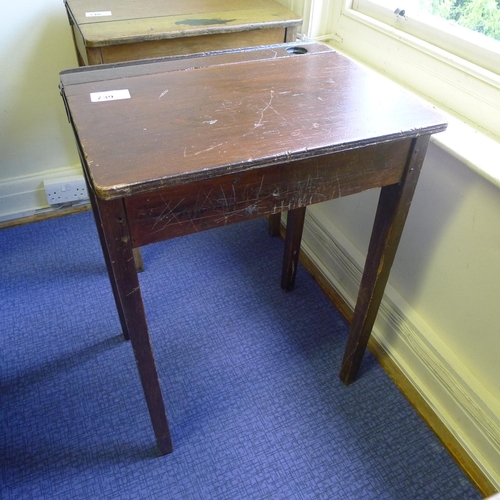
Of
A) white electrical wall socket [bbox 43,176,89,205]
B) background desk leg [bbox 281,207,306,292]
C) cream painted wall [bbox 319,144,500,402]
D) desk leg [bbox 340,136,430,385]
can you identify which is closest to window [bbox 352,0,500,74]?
cream painted wall [bbox 319,144,500,402]

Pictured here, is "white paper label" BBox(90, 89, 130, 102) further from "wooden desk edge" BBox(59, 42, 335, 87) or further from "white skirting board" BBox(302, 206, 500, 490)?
"white skirting board" BBox(302, 206, 500, 490)

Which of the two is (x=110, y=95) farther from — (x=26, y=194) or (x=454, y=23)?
(x=26, y=194)

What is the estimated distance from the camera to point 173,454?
113 cm

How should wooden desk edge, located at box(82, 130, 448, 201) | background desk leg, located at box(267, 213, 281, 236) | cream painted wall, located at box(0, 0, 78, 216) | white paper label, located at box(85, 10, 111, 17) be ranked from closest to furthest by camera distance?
wooden desk edge, located at box(82, 130, 448, 201) < white paper label, located at box(85, 10, 111, 17) < cream painted wall, located at box(0, 0, 78, 216) < background desk leg, located at box(267, 213, 281, 236)

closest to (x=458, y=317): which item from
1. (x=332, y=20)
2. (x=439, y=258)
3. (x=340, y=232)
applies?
(x=439, y=258)

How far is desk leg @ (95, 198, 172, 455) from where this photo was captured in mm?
688

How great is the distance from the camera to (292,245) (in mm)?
1435

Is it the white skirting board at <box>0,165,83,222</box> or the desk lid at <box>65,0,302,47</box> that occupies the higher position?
the desk lid at <box>65,0,302,47</box>

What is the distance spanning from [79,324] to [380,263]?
0.95 m

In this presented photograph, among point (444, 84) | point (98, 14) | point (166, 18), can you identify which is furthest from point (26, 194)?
point (444, 84)

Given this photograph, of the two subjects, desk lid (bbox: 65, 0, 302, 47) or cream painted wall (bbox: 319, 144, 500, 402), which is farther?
desk lid (bbox: 65, 0, 302, 47)

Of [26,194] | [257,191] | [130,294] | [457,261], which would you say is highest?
[257,191]

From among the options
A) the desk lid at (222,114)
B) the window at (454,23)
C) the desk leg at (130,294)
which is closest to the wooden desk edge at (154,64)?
the desk lid at (222,114)

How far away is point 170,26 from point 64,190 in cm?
88
